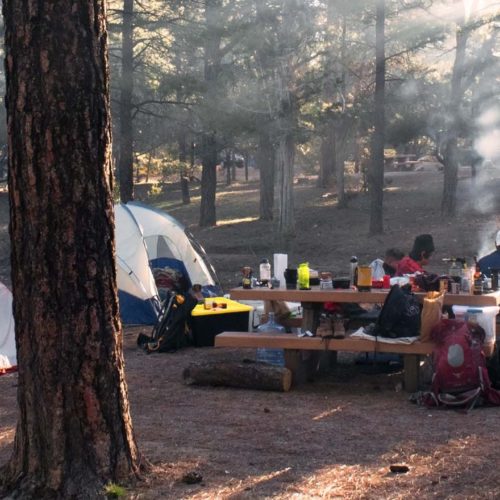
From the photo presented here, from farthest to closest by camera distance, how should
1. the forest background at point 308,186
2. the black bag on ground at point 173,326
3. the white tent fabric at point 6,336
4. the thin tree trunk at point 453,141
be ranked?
the thin tree trunk at point 453,141 < the black bag on ground at point 173,326 < the white tent fabric at point 6,336 < the forest background at point 308,186

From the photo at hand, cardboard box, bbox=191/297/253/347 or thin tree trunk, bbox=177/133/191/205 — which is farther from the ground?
thin tree trunk, bbox=177/133/191/205

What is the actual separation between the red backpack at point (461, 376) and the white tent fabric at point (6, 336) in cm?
469

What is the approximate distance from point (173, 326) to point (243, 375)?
254cm

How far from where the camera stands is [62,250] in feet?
15.4

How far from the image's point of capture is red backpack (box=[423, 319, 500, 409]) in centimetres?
725

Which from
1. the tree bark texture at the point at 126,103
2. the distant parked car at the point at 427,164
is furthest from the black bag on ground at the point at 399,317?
the distant parked car at the point at 427,164

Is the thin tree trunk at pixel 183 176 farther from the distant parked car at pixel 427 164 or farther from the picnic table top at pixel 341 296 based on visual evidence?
the picnic table top at pixel 341 296

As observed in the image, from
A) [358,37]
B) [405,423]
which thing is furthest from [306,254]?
[405,423]

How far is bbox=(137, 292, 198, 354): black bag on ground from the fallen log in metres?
2.12

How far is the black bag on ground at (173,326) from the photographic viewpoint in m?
10.4

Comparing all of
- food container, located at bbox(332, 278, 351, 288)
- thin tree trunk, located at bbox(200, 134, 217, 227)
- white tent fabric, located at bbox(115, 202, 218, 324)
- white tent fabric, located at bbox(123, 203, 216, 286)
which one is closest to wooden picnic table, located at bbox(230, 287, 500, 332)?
food container, located at bbox(332, 278, 351, 288)

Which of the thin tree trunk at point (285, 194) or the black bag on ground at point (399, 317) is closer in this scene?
the black bag on ground at point (399, 317)

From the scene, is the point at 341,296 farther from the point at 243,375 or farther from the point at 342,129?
the point at 342,129

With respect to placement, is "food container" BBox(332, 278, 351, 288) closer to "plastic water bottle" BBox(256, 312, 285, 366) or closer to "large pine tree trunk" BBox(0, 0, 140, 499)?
"plastic water bottle" BBox(256, 312, 285, 366)
